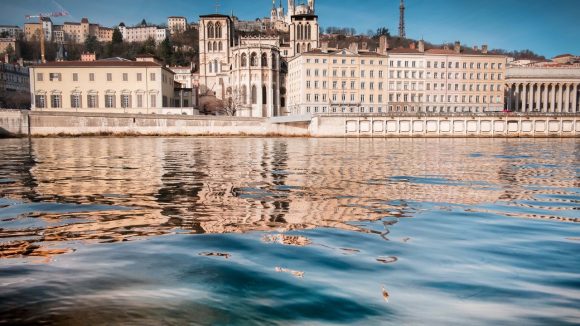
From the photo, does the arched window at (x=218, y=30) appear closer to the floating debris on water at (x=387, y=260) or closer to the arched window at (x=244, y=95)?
the arched window at (x=244, y=95)

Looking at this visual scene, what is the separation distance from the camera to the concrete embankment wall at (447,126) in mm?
69375

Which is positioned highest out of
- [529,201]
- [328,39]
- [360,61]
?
[328,39]

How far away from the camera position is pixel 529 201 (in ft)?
34.8

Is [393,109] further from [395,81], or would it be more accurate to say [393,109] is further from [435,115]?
[435,115]

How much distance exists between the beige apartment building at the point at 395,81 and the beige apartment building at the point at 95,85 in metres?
27.7

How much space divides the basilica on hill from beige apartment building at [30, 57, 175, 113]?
25182 millimetres

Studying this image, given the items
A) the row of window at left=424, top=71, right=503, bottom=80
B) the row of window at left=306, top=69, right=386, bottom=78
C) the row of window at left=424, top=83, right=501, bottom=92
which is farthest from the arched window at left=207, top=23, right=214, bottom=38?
the row of window at left=424, top=83, right=501, bottom=92

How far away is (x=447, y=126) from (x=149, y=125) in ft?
145

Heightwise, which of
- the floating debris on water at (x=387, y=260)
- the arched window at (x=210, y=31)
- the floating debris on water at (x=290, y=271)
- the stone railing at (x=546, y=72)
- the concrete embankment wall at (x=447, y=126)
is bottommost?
the floating debris on water at (x=387, y=260)

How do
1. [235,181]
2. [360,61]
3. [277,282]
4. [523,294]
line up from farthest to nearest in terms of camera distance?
[360,61]
[235,181]
[277,282]
[523,294]

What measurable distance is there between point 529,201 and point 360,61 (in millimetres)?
80310

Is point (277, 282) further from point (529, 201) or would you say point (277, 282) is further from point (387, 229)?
point (529, 201)

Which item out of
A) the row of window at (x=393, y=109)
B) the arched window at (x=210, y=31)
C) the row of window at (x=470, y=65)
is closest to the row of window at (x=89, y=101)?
the row of window at (x=393, y=109)

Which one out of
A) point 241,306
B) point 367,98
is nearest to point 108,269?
point 241,306
